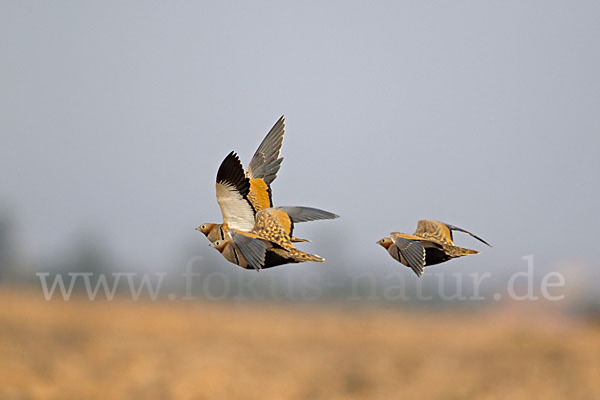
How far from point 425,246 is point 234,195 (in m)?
0.31

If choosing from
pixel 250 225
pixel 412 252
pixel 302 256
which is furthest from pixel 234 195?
pixel 412 252

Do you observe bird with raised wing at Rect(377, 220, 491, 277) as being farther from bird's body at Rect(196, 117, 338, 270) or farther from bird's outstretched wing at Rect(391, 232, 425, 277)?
bird's body at Rect(196, 117, 338, 270)

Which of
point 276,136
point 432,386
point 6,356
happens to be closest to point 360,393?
point 432,386

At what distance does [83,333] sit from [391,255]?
15.1 meters

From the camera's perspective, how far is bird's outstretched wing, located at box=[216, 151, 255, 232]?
41.3 inches

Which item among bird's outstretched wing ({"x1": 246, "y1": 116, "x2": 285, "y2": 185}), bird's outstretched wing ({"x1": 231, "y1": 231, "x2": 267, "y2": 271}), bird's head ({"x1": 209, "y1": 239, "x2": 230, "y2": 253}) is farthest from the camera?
bird's outstretched wing ({"x1": 246, "y1": 116, "x2": 285, "y2": 185})

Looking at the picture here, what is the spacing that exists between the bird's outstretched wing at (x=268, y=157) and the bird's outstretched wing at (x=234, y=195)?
18cm

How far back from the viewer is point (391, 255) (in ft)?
3.50

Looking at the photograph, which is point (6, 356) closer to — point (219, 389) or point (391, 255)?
point (219, 389)

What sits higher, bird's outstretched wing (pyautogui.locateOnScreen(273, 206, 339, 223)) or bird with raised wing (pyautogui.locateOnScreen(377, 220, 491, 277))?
bird's outstretched wing (pyautogui.locateOnScreen(273, 206, 339, 223))

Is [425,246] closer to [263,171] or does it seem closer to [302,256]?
[302,256]

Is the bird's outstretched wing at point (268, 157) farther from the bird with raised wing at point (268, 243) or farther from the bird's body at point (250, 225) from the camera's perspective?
the bird with raised wing at point (268, 243)

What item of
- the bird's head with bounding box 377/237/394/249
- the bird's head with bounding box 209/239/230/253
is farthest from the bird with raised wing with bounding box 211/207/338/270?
the bird's head with bounding box 377/237/394/249

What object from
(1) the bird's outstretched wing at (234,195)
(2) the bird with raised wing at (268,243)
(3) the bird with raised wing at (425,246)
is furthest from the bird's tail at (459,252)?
(1) the bird's outstretched wing at (234,195)
